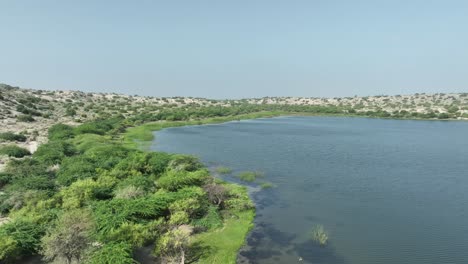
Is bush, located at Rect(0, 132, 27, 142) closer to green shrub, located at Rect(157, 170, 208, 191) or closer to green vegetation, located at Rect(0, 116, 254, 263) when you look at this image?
green vegetation, located at Rect(0, 116, 254, 263)

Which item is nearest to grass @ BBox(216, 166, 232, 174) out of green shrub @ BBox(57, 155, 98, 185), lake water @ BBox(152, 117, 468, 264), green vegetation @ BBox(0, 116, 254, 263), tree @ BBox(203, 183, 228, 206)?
lake water @ BBox(152, 117, 468, 264)

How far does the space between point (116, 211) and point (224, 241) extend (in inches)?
375

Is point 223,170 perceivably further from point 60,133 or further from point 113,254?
point 60,133

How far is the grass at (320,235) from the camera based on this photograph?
27.1m

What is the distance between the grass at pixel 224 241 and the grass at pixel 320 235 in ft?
19.7

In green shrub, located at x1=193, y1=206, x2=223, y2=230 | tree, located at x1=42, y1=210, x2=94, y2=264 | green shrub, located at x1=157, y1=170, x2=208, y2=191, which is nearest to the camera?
tree, located at x1=42, y1=210, x2=94, y2=264

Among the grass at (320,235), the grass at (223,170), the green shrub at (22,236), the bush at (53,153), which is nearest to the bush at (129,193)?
the green shrub at (22,236)

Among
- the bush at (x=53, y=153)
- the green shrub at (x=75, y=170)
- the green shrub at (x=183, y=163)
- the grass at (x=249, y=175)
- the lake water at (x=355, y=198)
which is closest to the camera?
the lake water at (x=355, y=198)

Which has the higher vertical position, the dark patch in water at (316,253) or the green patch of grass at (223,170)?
the green patch of grass at (223,170)

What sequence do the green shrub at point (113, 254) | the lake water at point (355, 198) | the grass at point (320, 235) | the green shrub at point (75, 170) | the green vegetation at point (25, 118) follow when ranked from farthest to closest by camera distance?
the green vegetation at point (25, 118) < the green shrub at point (75, 170) < the grass at point (320, 235) < the lake water at point (355, 198) < the green shrub at point (113, 254)

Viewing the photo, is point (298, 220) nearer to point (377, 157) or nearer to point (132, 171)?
point (132, 171)

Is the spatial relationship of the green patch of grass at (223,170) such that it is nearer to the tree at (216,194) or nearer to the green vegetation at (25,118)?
the tree at (216,194)

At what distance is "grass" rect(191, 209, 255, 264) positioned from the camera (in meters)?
24.3

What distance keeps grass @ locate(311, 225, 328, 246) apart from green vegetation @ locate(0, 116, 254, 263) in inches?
244
